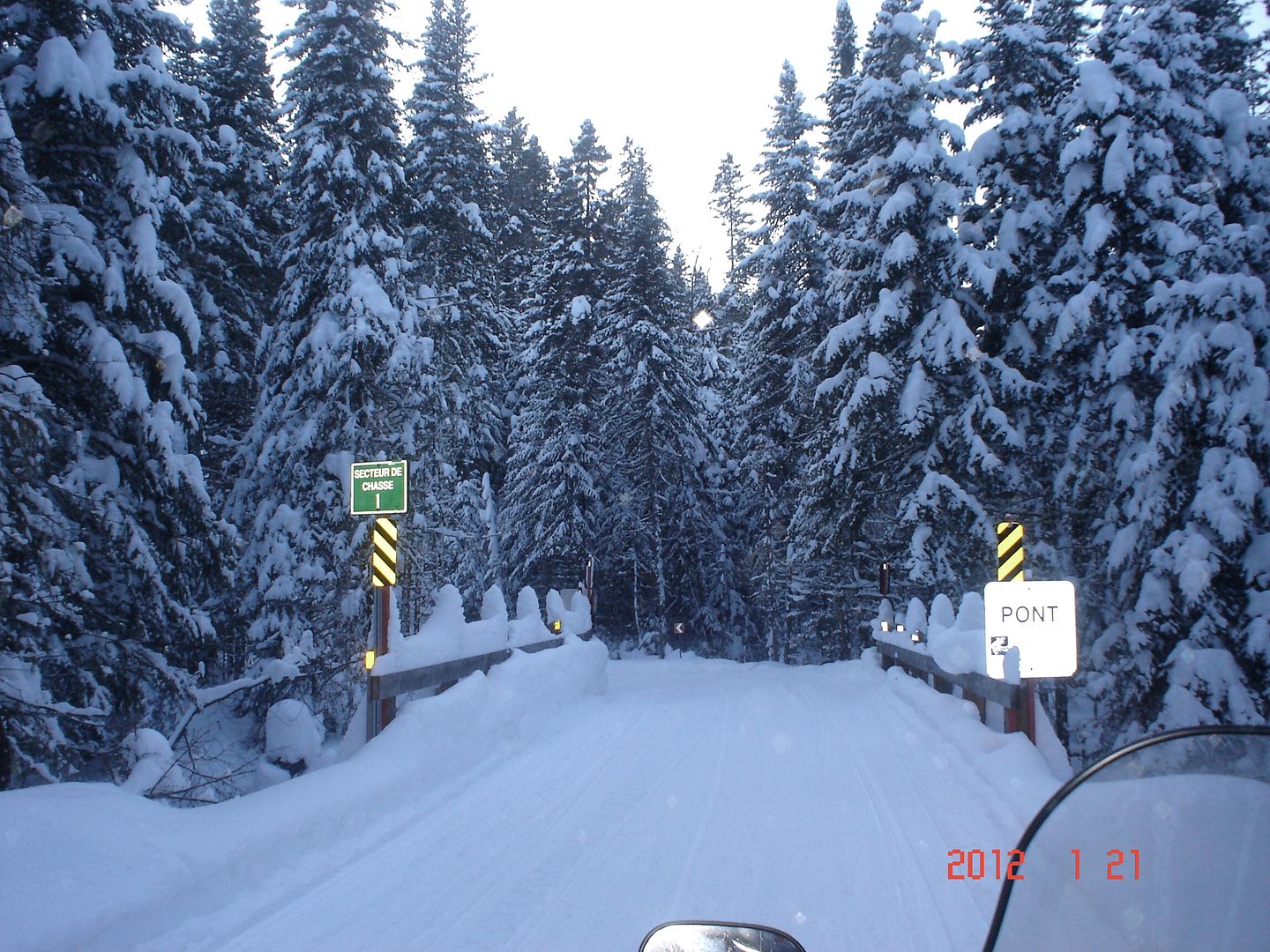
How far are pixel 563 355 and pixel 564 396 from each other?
1.41 meters

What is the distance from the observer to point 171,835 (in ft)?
18.4

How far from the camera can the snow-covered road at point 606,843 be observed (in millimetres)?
5141

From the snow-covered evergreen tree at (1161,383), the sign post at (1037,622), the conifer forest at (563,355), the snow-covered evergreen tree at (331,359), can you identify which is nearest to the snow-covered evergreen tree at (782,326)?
the conifer forest at (563,355)

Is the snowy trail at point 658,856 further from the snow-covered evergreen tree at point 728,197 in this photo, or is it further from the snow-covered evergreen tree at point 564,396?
the snow-covered evergreen tree at point 728,197

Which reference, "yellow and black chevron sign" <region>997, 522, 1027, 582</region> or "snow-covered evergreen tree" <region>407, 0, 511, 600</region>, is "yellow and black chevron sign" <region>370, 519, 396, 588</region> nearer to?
"yellow and black chevron sign" <region>997, 522, 1027, 582</region>

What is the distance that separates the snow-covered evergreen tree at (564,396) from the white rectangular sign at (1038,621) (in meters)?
23.6

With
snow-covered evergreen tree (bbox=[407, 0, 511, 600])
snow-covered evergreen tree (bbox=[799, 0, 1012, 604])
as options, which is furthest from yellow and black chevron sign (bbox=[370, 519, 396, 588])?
snow-covered evergreen tree (bbox=[799, 0, 1012, 604])

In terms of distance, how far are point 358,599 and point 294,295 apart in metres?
6.31

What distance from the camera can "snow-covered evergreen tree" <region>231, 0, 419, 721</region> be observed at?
58.2ft

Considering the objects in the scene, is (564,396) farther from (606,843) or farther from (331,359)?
(606,843)

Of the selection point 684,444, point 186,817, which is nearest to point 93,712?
point 186,817

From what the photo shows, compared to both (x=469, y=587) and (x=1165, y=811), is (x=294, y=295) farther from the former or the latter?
(x=1165, y=811)

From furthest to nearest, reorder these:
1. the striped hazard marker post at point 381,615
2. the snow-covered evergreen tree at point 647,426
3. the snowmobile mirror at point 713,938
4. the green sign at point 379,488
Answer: the snow-covered evergreen tree at point 647,426
the green sign at point 379,488
the striped hazard marker post at point 381,615
the snowmobile mirror at point 713,938

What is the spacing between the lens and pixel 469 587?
99.7 ft
